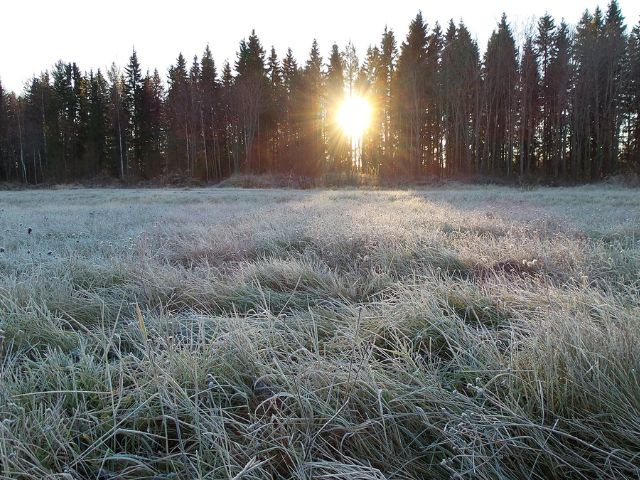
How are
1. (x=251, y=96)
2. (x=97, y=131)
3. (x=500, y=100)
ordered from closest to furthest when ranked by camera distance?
(x=500, y=100)
(x=251, y=96)
(x=97, y=131)

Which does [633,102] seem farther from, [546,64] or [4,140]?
[4,140]

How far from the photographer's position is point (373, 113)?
34.9 metres

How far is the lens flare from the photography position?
1359 inches

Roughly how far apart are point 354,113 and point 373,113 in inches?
73.5

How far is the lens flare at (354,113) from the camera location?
34531 millimetres

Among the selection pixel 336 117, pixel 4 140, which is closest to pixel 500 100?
Answer: pixel 336 117

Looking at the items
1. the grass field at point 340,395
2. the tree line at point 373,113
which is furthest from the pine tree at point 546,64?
the grass field at point 340,395

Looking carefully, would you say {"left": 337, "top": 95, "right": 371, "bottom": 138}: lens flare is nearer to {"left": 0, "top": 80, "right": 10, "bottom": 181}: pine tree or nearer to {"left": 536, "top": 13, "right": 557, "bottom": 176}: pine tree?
{"left": 536, "top": 13, "right": 557, "bottom": 176}: pine tree

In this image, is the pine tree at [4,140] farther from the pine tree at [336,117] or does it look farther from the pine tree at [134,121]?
the pine tree at [336,117]

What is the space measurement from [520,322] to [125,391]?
6.33 ft

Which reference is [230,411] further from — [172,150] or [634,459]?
[172,150]

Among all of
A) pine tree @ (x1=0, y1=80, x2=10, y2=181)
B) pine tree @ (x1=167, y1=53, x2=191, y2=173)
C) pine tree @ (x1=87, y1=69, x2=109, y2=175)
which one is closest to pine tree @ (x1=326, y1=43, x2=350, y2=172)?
pine tree @ (x1=167, y1=53, x2=191, y2=173)

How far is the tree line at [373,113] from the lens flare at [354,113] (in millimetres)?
630

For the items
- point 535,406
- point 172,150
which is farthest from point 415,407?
point 172,150
